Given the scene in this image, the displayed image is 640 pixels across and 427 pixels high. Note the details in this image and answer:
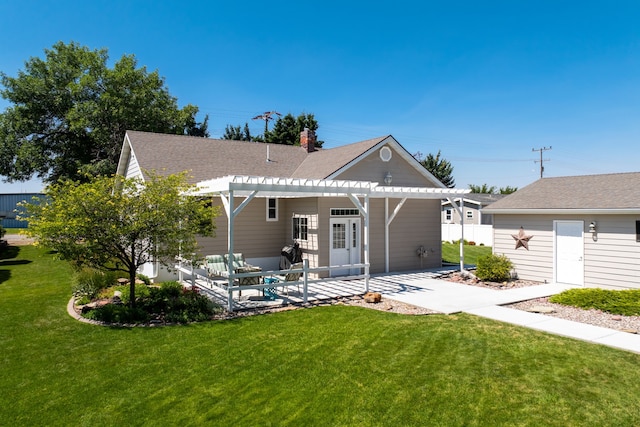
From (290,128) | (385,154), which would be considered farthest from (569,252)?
(290,128)

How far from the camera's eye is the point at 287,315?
9406mm

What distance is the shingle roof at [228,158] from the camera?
49.8 feet

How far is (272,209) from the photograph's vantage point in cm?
1582

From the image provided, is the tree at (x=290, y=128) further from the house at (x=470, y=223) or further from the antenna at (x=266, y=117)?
the house at (x=470, y=223)

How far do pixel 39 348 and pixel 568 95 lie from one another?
30.6m

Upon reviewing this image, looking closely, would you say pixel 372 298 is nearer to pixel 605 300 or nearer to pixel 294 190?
pixel 294 190

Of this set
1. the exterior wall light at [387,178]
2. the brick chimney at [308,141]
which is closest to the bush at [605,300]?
the exterior wall light at [387,178]

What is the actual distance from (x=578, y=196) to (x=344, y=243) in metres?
8.24

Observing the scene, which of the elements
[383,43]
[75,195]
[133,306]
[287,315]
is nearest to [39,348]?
[133,306]

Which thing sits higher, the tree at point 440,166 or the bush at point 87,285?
the tree at point 440,166

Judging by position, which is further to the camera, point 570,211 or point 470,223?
point 470,223

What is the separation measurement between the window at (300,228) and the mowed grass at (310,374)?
617cm

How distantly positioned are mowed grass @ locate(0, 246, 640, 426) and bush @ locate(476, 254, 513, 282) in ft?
18.6

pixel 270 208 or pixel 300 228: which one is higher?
pixel 270 208
